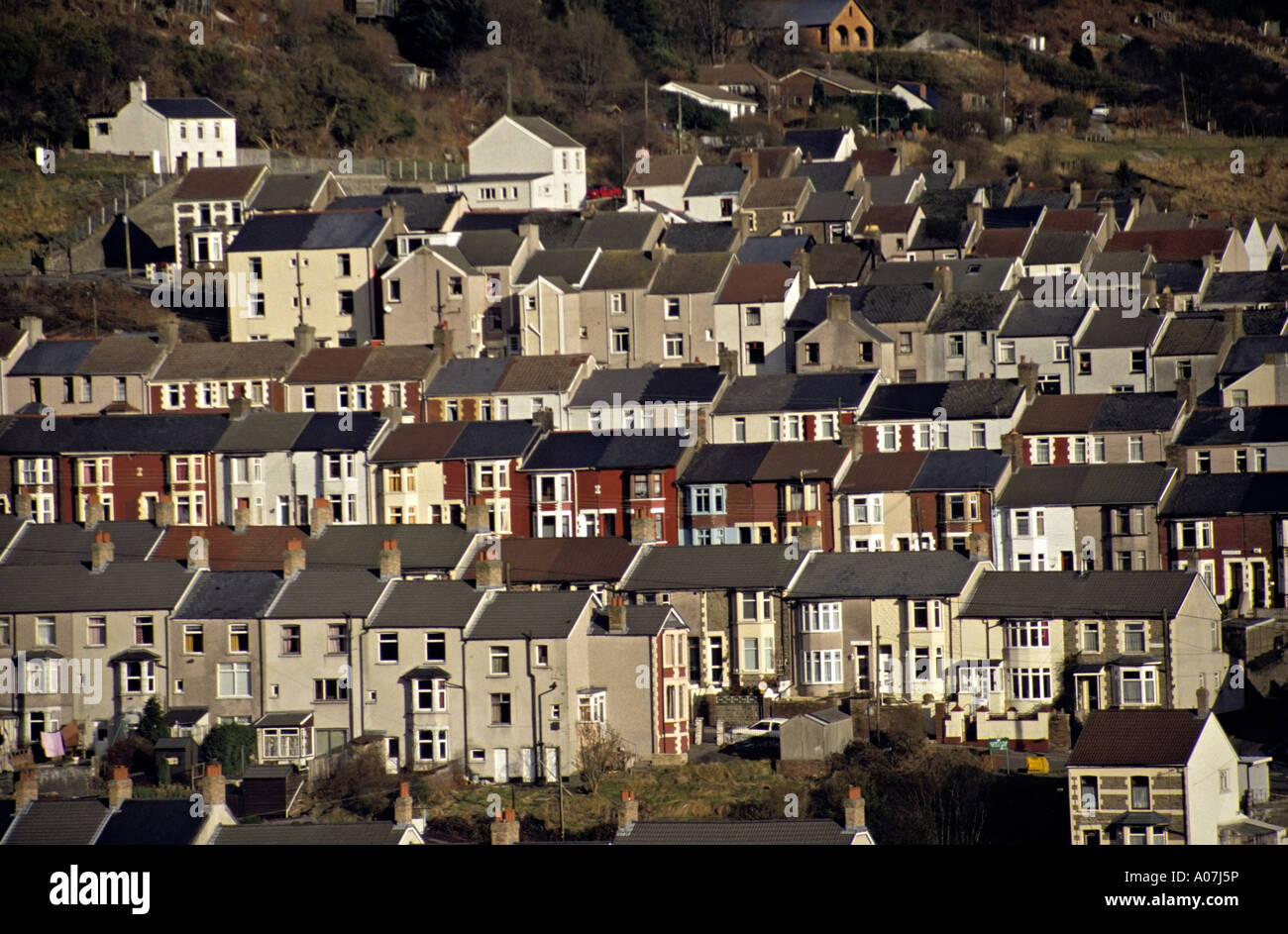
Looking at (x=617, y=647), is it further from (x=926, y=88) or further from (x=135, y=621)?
(x=926, y=88)

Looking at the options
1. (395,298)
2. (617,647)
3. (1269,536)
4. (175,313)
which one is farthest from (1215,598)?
(175,313)

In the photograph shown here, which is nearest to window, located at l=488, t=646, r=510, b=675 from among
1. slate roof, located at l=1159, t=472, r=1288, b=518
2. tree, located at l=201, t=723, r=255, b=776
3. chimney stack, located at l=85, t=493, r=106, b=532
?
tree, located at l=201, t=723, r=255, b=776

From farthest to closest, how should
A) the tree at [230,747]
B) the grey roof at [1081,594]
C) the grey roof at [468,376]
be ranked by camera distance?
the grey roof at [468,376], the grey roof at [1081,594], the tree at [230,747]

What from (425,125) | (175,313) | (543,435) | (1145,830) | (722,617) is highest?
(425,125)

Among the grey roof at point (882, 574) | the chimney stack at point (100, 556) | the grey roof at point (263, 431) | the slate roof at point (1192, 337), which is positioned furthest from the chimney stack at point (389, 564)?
the slate roof at point (1192, 337)

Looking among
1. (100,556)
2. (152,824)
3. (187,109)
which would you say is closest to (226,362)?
(100,556)

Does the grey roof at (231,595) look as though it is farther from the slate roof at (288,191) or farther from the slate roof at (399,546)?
the slate roof at (288,191)
